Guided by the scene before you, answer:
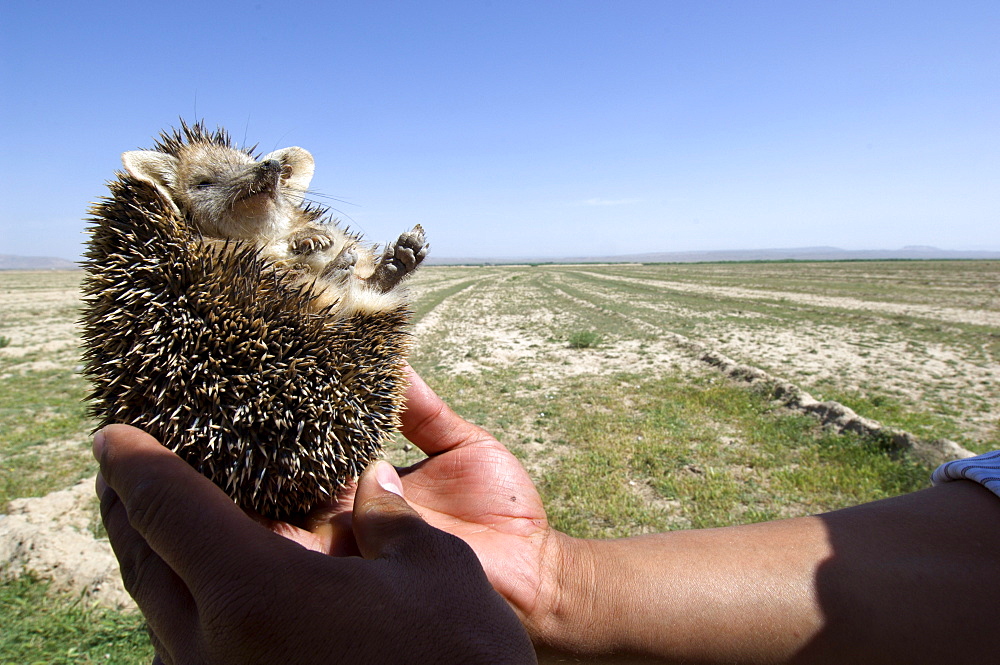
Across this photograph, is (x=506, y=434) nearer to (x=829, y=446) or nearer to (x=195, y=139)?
(x=829, y=446)

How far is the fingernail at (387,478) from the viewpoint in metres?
2.49

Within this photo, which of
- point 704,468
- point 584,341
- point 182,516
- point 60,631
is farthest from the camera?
point 584,341

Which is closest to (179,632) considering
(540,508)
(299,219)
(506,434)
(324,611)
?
(324,611)

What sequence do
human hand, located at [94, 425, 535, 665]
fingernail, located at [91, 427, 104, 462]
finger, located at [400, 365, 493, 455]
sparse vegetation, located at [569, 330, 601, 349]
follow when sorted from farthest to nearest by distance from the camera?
sparse vegetation, located at [569, 330, 601, 349] < finger, located at [400, 365, 493, 455] < fingernail, located at [91, 427, 104, 462] < human hand, located at [94, 425, 535, 665]

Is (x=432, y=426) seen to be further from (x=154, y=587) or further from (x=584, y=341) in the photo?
(x=584, y=341)

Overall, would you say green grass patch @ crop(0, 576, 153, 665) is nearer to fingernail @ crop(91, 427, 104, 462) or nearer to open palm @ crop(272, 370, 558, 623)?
open palm @ crop(272, 370, 558, 623)

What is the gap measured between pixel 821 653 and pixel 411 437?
2.71 meters

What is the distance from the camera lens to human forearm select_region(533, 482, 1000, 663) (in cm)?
Answer: 208

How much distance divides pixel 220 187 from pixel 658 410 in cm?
912

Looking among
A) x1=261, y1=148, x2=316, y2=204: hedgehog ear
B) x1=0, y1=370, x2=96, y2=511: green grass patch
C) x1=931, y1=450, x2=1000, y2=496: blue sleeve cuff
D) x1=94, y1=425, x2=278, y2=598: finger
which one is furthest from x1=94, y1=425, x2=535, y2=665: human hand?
x1=0, y1=370, x2=96, y2=511: green grass patch

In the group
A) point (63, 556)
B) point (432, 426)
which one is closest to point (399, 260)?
point (432, 426)

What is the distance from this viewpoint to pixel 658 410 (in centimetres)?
1020

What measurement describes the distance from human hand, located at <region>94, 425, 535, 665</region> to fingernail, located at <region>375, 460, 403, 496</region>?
2.01 feet

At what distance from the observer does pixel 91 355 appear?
2.36m
